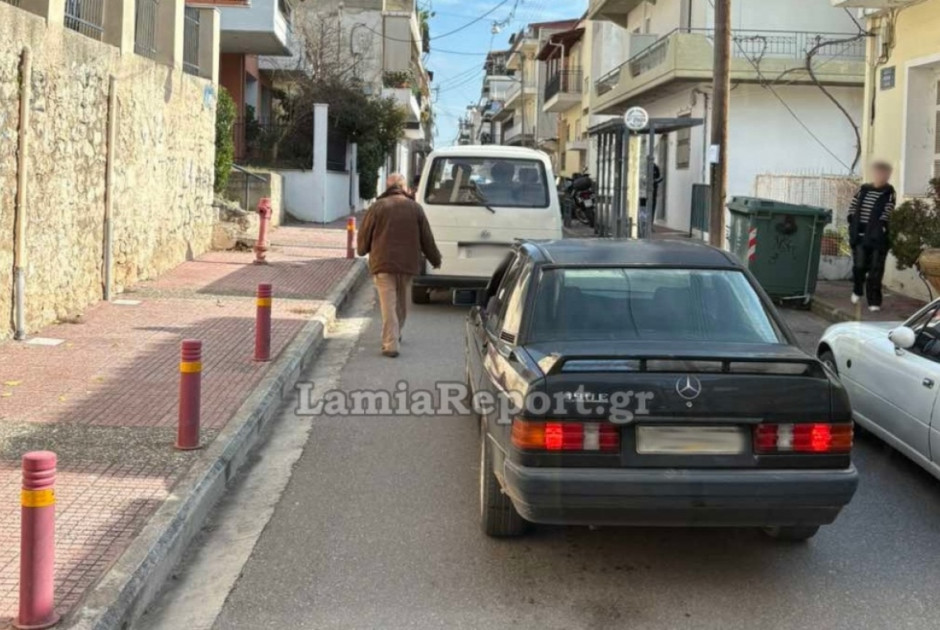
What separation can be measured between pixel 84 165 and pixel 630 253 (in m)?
7.52

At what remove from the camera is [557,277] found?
17.3ft

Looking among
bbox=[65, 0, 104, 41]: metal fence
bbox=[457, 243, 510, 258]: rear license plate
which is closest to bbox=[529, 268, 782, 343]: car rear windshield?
bbox=[457, 243, 510, 258]: rear license plate

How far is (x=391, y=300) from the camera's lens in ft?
32.0

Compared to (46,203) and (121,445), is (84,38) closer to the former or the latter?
(46,203)

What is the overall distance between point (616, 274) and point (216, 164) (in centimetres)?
1528

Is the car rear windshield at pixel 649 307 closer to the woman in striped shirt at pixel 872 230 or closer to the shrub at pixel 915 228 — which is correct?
the shrub at pixel 915 228

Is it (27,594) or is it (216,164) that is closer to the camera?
(27,594)

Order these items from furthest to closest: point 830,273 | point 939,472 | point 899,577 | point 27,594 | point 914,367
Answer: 1. point 830,273
2. point 914,367
3. point 939,472
4. point 899,577
5. point 27,594

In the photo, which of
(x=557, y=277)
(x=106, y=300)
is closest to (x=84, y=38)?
(x=106, y=300)

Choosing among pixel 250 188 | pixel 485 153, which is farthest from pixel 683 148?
pixel 485 153

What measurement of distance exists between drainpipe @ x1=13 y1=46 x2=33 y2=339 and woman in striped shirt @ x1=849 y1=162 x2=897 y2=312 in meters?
9.86

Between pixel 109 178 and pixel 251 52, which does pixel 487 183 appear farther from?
pixel 251 52

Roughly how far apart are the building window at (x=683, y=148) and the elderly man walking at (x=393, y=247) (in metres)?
16.9

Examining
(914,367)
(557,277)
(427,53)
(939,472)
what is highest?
(427,53)
